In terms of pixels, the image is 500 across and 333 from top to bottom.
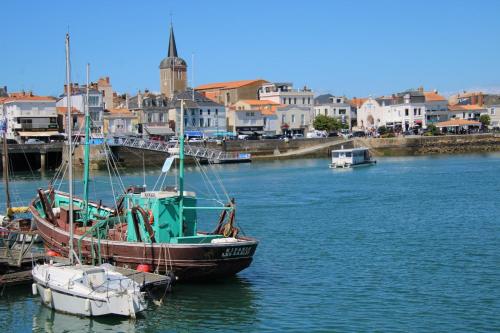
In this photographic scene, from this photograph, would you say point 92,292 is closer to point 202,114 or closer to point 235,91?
point 202,114

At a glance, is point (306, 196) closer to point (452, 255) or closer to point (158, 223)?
point (452, 255)

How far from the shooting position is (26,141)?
99.9 metres

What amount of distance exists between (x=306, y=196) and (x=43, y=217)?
86.2 feet

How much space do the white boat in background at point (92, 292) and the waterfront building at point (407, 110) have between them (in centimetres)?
11142

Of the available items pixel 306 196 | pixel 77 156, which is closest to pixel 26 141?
pixel 77 156

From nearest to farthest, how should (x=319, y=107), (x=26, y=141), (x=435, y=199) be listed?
(x=435, y=199), (x=26, y=141), (x=319, y=107)

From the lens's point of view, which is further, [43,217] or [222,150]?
[222,150]

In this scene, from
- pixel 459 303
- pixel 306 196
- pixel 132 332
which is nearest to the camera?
pixel 132 332

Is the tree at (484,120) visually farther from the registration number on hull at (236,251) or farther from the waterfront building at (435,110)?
the registration number on hull at (236,251)

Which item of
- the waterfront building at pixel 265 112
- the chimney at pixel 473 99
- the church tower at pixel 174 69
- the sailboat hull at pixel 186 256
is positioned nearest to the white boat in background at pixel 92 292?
the sailboat hull at pixel 186 256

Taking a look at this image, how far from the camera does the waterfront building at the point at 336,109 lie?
141250 millimetres

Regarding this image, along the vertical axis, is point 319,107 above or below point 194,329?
above

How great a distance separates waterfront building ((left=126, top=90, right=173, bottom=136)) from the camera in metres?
113

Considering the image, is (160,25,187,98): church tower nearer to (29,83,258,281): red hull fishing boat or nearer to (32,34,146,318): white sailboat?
(29,83,258,281): red hull fishing boat
